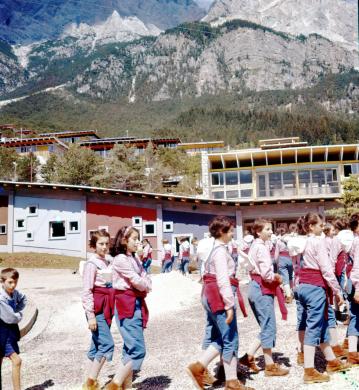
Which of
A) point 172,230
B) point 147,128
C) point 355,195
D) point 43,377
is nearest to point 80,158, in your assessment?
point 172,230

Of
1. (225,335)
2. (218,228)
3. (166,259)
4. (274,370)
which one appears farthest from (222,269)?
(166,259)

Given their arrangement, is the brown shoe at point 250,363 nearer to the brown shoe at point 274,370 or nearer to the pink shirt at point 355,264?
the brown shoe at point 274,370

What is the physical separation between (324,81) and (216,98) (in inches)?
1915

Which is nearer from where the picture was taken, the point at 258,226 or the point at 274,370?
the point at 274,370

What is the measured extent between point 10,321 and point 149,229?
23889 millimetres

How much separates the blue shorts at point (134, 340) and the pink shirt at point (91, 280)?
0.41 metres

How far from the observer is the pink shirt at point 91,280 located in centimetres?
497

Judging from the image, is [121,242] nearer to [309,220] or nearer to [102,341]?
[102,341]

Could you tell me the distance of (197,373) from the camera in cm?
476

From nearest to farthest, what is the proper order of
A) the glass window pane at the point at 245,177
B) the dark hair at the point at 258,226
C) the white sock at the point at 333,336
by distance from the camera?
1. the white sock at the point at 333,336
2. the dark hair at the point at 258,226
3. the glass window pane at the point at 245,177

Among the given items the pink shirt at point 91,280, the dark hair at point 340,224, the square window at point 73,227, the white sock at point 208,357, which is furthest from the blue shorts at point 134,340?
the square window at point 73,227

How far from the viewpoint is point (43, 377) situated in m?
6.02

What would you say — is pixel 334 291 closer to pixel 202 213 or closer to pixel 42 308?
pixel 42 308

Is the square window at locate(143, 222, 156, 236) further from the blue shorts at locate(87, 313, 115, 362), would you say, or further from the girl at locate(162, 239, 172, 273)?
the blue shorts at locate(87, 313, 115, 362)
